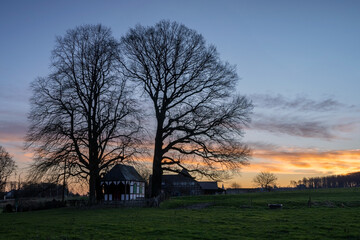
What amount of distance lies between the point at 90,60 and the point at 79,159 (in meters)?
10.2

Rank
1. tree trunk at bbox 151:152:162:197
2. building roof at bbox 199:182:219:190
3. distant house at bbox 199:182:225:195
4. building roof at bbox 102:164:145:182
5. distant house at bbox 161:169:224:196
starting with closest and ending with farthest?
tree trunk at bbox 151:152:162:197 → building roof at bbox 102:164:145:182 → distant house at bbox 161:169:224:196 → distant house at bbox 199:182:225:195 → building roof at bbox 199:182:219:190

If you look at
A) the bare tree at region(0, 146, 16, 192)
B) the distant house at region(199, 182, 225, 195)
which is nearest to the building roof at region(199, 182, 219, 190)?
the distant house at region(199, 182, 225, 195)

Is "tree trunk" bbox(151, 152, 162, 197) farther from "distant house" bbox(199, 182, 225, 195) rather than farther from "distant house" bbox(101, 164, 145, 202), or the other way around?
"distant house" bbox(199, 182, 225, 195)

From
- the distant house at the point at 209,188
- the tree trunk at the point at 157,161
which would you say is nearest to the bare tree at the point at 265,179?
the distant house at the point at 209,188

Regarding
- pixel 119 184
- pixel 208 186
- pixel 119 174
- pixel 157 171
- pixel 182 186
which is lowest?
pixel 208 186

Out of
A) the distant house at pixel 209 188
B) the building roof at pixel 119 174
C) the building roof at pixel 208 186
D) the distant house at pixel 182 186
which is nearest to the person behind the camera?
the building roof at pixel 119 174

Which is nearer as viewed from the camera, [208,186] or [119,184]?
[119,184]

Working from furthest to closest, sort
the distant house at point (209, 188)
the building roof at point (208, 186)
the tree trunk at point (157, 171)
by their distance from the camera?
1. the building roof at point (208, 186)
2. the distant house at point (209, 188)
3. the tree trunk at point (157, 171)

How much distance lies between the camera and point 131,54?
33.6 metres

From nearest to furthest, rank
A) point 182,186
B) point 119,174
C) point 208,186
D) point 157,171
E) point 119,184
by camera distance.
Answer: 1. point 157,171
2. point 119,174
3. point 119,184
4. point 182,186
5. point 208,186

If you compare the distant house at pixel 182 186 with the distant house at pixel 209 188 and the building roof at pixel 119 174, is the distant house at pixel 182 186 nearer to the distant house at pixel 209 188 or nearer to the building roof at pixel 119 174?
the distant house at pixel 209 188

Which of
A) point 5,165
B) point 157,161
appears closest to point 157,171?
point 157,161

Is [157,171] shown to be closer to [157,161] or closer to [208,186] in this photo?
[157,161]

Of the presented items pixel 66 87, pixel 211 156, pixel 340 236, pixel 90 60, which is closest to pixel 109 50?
pixel 90 60
